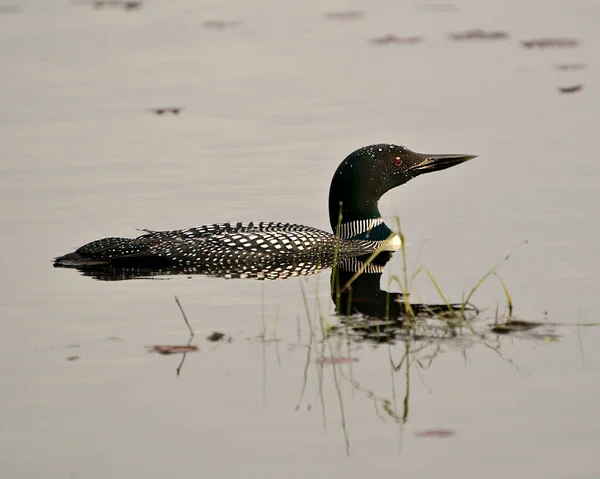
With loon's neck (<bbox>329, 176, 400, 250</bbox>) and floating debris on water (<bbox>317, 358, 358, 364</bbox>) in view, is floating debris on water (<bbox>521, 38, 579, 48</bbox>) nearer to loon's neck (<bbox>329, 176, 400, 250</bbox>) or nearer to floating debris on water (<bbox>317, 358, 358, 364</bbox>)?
loon's neck (<bbox>329, 176, 400, 250</bbox>)

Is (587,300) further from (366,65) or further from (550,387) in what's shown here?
(366,65)

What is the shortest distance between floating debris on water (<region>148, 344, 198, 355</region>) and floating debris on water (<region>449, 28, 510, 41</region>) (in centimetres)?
1007

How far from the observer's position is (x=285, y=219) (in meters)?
9.39

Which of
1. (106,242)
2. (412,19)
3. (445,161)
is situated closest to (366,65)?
(412,19)

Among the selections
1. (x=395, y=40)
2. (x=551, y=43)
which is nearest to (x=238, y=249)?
(x=551, y=43)

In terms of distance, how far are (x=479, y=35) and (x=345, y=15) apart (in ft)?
9.60

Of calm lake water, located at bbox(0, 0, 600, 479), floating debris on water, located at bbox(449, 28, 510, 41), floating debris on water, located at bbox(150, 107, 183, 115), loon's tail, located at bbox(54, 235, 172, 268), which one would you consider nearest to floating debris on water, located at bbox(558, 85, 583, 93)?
calm lake water, located at bbox(0, 0, 600, 479)

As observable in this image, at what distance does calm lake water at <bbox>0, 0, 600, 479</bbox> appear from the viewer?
5.23m

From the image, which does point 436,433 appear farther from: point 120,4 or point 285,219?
point 120,4

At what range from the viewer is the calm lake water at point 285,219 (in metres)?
5.23

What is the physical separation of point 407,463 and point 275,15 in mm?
13642

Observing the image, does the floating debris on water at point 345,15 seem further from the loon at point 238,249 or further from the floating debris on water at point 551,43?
the loon at point 238,249

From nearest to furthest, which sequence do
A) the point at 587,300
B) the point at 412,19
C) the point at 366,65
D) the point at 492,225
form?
the point at 587,300
the point at 492,225
the point at 366,65
the point at 412,19

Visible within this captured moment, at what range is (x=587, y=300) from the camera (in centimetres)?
709
